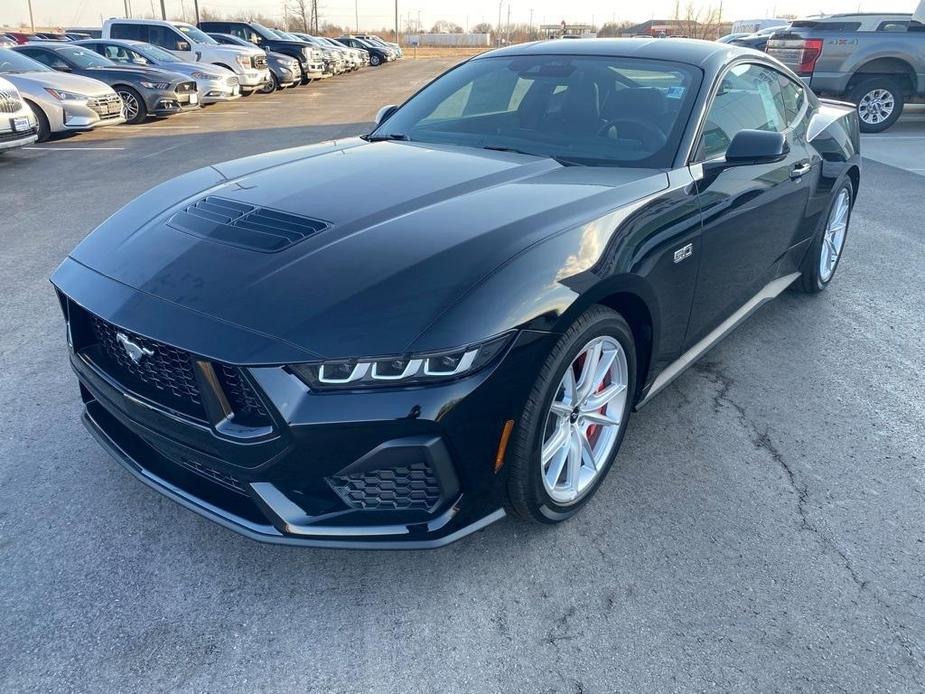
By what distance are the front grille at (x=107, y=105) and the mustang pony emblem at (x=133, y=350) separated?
33.2ft

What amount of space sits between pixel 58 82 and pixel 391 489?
1094 centimetres

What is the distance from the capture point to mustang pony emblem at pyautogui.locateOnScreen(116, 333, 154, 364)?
205 cm

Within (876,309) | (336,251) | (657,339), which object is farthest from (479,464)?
(876,309)

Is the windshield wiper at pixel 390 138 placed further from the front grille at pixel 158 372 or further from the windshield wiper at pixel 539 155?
the front grille at pixel 158 372

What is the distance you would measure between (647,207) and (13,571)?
250cm

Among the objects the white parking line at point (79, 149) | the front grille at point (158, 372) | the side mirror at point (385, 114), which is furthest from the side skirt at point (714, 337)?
the white parking line at point (79, 149)

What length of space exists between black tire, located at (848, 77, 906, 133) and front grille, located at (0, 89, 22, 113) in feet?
40.3

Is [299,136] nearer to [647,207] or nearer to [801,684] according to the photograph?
[647,207]

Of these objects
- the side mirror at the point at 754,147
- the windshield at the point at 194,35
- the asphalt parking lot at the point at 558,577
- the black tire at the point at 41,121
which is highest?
the windshield at the point at 194,35

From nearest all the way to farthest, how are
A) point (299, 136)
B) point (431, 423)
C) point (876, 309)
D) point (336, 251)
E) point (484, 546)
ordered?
point (431, 423)
point (336, 251)
point (484, 546)
point (876, 309)
point (299, 136)

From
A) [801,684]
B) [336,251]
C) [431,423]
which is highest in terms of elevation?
[336,251]

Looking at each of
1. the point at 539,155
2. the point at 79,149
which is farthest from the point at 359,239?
the point at 79,149

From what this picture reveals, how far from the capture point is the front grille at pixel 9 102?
27.3 feet

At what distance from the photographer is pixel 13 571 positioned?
2.26m
